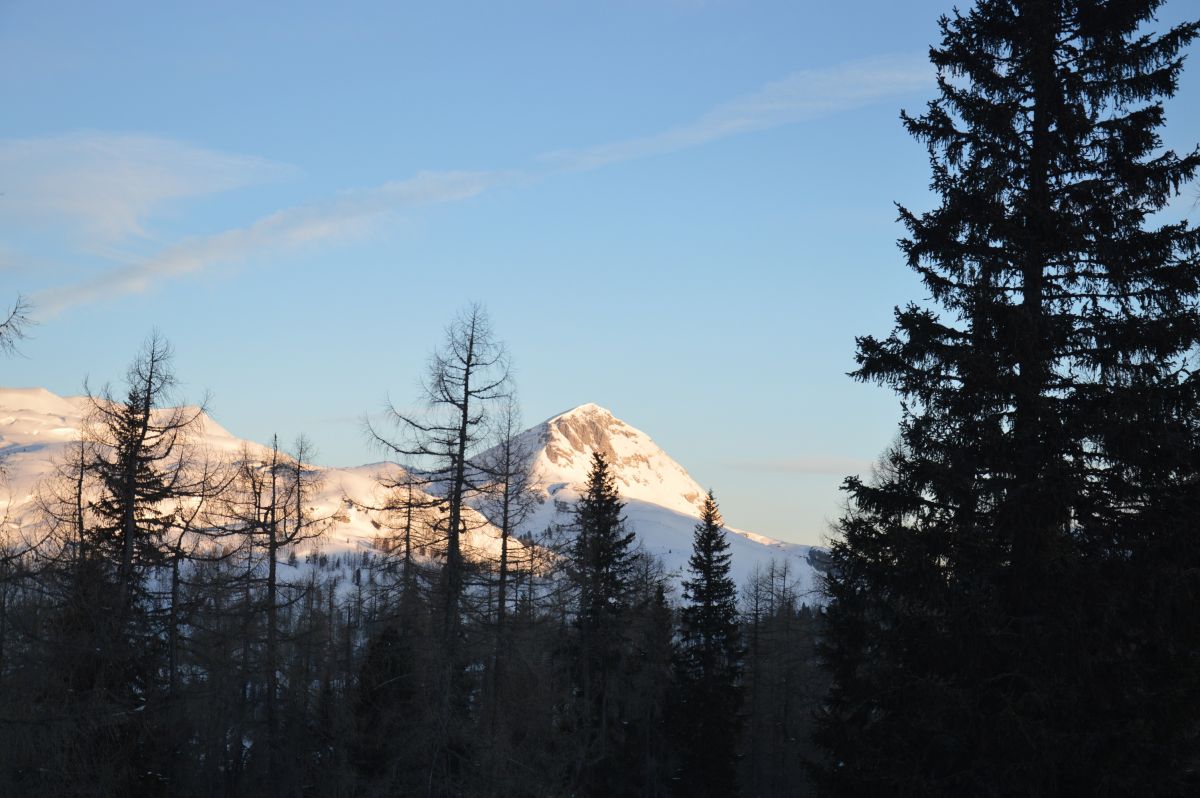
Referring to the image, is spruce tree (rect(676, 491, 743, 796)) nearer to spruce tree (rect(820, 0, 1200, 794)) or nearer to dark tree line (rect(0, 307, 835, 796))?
dark tree line (rect(0, 307, 835, 796))

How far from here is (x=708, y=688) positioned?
4138 cm

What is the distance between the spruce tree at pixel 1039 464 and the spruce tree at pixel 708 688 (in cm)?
2678

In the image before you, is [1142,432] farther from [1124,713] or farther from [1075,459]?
[1124,713]

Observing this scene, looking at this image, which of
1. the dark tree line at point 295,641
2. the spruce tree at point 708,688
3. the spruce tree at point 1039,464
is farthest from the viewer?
the spruce tree at point 708,688

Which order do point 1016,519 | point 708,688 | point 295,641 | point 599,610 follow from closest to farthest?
point 1016,519
point 295,641
point 599,610
point 708,688

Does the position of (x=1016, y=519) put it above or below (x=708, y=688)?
above

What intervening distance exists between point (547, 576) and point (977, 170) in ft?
69.1

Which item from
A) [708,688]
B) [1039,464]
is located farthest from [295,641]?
[1039,464]

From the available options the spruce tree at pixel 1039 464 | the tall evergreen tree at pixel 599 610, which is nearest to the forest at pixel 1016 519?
the spruce tree at pixel 1039 464

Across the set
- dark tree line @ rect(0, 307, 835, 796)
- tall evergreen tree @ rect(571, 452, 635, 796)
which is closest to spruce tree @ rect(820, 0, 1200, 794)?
dark tree line @ rect(0, 307, 835, 796)

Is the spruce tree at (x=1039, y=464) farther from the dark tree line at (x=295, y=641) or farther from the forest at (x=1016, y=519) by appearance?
the dark tree line at (x=295, y=641)

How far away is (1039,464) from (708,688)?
30126 mm

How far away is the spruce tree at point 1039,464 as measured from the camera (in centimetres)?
1223

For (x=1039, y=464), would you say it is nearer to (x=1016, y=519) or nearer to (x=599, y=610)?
(x=1016, y=519)
